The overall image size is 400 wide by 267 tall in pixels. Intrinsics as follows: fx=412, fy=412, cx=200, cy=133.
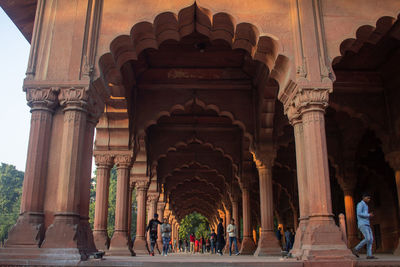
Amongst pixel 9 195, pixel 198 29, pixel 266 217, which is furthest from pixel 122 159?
pixel 9 195

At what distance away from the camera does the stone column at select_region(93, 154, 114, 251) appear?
45.0ft

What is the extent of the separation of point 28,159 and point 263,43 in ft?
19.8

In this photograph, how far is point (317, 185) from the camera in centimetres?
867

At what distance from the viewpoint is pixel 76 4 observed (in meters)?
9.78

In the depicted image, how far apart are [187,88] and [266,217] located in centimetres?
559

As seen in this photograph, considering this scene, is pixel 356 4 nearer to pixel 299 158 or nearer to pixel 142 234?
pixel 299 158

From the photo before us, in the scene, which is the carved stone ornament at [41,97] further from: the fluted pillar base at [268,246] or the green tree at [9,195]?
the green tree at [9,195]

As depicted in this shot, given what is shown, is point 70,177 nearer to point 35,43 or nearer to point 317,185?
point 35,43

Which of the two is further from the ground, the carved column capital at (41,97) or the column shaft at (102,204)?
the carved column capital at (41,97)

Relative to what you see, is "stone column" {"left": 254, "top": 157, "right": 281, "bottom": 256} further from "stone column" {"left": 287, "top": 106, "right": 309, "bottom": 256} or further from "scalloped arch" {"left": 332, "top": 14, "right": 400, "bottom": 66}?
"scalloped arch" {"left": 332, "top": 14, "right": 400, "bottom": 66}

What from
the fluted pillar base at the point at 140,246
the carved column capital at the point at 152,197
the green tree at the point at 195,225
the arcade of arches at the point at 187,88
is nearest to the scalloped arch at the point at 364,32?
the arcade of arches at the point at 187,88

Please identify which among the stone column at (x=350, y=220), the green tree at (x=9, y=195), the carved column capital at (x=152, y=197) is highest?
the green tree at (x=9, y=195)

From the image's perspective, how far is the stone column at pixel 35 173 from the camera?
7984 millimetres

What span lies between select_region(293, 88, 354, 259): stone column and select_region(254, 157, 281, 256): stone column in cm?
550
